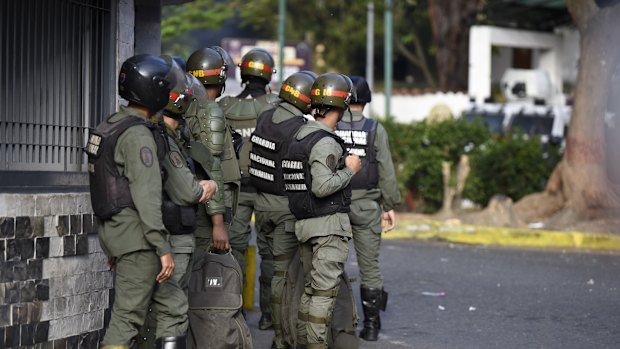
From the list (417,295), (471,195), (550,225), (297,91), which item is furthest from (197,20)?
(297,91)

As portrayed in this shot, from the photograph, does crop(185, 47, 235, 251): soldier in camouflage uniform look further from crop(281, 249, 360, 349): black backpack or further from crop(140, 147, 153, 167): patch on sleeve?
crop(140, 147, 153, 167): patch on sleeve

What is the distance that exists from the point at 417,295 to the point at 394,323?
1.44 meters

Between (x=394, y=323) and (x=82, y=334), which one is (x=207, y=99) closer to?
(x=82, y=334)

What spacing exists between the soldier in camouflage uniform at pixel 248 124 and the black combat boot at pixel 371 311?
731mm

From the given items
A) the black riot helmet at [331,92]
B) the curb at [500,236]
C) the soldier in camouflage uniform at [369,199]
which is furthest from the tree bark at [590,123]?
the black riot helmet at [331,92]

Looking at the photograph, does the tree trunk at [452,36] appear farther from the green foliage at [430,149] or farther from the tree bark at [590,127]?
the tree bark at [590,127]

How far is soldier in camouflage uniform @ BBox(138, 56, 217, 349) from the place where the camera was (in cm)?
569

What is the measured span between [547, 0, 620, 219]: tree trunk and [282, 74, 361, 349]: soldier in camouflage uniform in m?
8.87

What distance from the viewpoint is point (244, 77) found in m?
8.23

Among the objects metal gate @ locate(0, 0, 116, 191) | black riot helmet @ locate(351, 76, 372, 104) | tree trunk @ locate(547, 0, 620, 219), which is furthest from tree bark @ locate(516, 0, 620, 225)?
metal gate @ locate(0, 0, 116, 191)

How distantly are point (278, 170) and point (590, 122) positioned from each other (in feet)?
28.8

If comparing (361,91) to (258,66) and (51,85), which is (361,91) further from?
(51,85)

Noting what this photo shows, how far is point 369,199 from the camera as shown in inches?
314

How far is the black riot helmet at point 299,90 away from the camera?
7.21m
